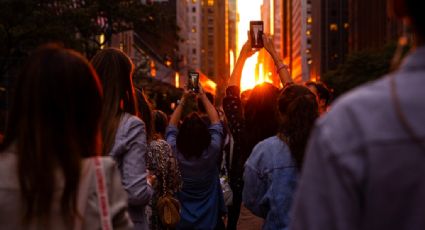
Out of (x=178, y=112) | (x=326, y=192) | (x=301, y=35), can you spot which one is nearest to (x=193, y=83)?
(x=178, y=112)

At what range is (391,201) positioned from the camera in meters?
1.90

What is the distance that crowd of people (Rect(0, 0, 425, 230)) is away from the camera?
1880mm

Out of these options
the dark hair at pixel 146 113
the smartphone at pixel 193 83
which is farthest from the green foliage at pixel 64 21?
the dark hair at pixel 146 113

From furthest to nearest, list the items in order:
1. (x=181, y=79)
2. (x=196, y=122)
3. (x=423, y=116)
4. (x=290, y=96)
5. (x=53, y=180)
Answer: (x=181, y=79) < (x=196, y=122) < (x=290, y=96) < (x=53, y=180) < (x=423, y=116)

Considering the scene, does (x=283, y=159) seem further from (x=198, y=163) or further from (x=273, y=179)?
(x=198, y=163)

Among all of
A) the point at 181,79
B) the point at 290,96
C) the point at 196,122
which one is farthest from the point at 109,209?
the point at 181,79

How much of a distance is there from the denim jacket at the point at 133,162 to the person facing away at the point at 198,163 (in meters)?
3.37

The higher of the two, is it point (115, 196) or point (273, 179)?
point (115, 196)

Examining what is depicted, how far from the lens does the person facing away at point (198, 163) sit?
7.66 metres

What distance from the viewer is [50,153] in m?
2.80

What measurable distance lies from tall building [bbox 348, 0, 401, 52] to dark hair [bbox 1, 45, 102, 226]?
6072cm

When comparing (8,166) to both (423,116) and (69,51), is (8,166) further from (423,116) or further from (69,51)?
(423,116)

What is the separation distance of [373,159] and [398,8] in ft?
1.48

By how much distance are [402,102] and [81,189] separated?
137cm
